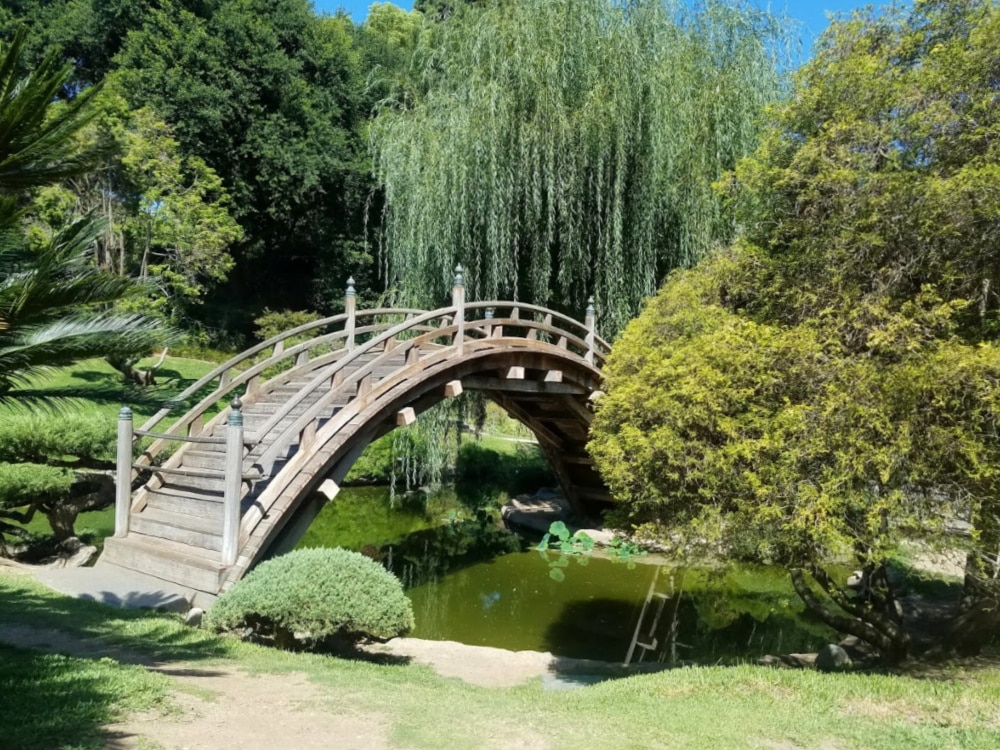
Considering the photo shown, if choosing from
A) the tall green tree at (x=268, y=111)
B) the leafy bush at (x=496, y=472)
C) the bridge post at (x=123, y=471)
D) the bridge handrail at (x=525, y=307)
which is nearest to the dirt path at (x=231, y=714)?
the bridge post at (x=123, y=471)

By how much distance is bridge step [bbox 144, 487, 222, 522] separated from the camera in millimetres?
8070

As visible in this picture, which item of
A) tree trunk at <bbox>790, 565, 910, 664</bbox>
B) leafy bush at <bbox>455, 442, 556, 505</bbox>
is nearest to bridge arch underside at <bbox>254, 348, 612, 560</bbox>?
leafy bush at <bbox>455, 442, 556, 505</bbox>

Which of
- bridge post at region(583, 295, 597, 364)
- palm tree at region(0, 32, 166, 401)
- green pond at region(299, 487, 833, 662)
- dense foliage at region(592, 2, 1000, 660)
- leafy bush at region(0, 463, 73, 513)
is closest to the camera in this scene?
palm tree at region(0, 32, 166, 401)

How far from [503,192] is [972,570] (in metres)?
8.89

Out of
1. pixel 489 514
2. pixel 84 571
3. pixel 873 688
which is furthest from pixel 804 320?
pixel 489 514

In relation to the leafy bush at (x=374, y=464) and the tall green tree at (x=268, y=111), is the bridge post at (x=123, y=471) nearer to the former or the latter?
the leafy bush at (x=374, y=464)

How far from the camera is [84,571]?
821 cm

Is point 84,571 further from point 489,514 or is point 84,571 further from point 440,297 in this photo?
point 489,514

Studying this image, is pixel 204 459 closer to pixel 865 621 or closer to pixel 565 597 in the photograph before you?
pixel 565 597

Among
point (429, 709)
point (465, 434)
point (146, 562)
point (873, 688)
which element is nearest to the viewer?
point (429, 709)

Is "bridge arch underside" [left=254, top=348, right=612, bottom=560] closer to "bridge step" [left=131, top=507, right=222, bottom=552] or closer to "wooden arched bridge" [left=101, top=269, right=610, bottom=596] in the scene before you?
"wooden arched bridge" [left=101, top=269, right=610, bottom=596]

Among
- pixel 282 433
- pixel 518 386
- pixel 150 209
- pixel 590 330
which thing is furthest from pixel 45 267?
pixel 150 209

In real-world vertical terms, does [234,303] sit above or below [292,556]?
above

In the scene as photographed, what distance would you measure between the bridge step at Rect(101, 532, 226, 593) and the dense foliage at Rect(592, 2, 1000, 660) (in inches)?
159
